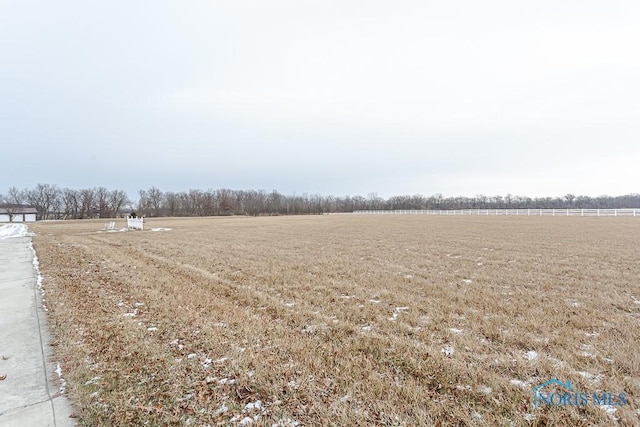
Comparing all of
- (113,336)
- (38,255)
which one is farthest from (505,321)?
(38,255)

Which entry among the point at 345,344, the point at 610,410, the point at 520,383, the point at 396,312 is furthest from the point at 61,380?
the point at 610,410

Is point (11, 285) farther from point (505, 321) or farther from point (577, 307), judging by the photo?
point (577, 307)

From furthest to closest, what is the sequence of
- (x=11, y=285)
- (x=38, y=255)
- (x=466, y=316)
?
1. (x=38, y=255)
2. (x=11, y=285)
3. (x=466, y=316)

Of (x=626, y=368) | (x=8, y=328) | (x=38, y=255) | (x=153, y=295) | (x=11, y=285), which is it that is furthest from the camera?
(x=38, y=255)

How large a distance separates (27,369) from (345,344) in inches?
148

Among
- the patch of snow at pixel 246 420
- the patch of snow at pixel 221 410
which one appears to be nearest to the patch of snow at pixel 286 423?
the patch of snow at pixel 246 420

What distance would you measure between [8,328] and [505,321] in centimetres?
780

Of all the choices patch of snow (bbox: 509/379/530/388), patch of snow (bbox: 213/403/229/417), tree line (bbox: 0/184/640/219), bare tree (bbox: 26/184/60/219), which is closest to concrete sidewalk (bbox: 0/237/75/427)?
patch of snow (bbox: 213/403/229/417)

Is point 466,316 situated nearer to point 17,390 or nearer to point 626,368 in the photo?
point 626,368

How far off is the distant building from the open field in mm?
97237

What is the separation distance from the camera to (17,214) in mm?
79250

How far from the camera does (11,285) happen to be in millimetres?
7590

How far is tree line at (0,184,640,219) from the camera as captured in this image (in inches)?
3514

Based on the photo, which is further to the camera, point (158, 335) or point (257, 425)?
point (158, 335)
